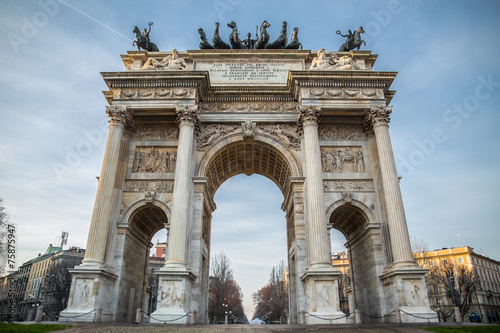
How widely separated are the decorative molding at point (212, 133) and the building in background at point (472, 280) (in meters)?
44.8

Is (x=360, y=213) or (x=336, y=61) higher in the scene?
(x=336, y=61)

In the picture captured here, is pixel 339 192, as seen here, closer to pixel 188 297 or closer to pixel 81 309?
pixel 188 297

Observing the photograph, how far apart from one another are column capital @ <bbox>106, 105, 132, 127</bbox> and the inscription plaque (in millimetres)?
6062

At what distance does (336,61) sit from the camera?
22328 mm

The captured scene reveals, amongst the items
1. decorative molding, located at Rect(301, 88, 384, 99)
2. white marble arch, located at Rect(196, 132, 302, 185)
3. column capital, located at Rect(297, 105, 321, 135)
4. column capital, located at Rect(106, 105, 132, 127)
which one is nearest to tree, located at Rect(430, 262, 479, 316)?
decorative molding, located at Rect(301, 88, 384, 99)

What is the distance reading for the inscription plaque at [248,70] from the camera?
913 inches

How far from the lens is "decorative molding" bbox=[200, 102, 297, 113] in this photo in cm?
2219

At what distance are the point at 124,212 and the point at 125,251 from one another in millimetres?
2228

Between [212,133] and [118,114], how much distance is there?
228 inches

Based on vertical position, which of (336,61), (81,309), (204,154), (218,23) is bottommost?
(81,309)

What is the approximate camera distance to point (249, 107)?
22.2 metres

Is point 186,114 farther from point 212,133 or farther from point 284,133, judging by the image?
point 284,133

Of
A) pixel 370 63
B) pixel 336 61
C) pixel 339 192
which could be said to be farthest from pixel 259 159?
pixel 370 63

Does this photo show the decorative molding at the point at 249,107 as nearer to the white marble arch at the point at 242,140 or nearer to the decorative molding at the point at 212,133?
the decorative molding at the point at 212,133
